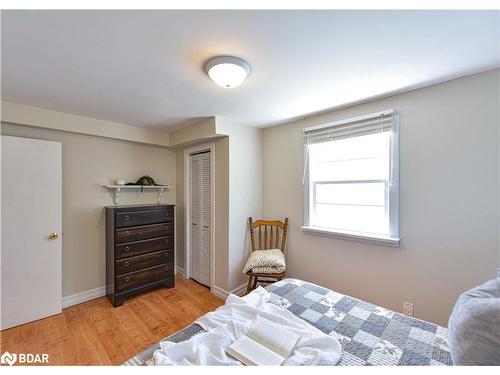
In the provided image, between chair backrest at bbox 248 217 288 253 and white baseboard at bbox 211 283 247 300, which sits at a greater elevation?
chair backrest at bbox 248 217 288 253

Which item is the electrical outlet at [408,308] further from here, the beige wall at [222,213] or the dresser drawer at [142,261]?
the dresser drawer at [142,261]

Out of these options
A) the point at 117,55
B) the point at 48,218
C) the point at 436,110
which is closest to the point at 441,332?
the point at 436,110

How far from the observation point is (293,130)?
2795mm

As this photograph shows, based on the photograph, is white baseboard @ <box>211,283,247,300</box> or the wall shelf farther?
the wall shelf

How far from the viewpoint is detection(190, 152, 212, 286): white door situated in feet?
10.2

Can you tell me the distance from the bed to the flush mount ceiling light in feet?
5.19

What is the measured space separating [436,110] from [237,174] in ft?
6.64

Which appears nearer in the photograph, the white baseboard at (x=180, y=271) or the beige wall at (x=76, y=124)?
the beige wall at (x=76, y=124)

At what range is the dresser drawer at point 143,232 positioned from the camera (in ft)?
8.60

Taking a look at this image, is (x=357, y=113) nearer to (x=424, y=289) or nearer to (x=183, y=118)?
(x=424, y=289)

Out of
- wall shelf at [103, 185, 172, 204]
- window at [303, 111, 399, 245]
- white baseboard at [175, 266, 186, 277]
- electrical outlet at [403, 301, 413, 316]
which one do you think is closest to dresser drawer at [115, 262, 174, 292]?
white baseboard at [175, 266, 186, 277]

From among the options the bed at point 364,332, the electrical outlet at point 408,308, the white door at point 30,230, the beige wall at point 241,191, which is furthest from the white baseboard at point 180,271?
the electrical outlet at point 408,308

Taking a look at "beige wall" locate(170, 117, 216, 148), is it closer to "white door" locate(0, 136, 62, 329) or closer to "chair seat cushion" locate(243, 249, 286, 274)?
"white door" locate(0, 136, 62, 329)

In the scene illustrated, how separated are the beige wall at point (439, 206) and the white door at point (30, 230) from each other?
313cm
